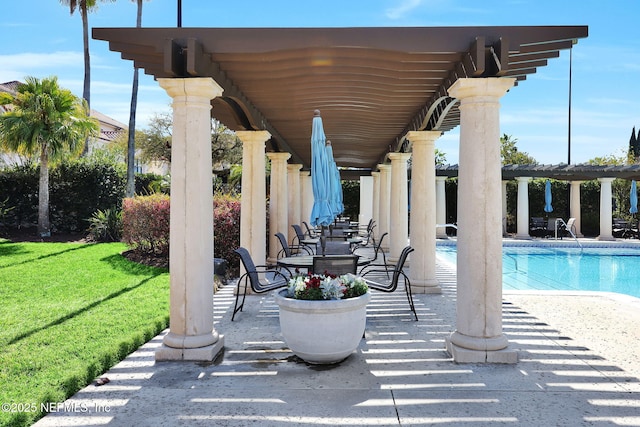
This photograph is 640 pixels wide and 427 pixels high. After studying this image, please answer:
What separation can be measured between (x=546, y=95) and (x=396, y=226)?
177 feet

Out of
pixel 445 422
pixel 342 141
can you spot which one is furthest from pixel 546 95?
pixel 445 422

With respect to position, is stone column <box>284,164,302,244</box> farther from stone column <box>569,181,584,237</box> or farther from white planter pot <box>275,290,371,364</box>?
stone column <box>569,181,584,237</box>

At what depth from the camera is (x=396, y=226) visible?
11.4 meters

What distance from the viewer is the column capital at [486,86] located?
15.3 ft

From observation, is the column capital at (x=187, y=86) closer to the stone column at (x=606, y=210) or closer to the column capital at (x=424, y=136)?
the column capital at (x=424, y=136)

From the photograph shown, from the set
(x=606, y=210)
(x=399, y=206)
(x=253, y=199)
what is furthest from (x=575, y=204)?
(x=253, y=199)

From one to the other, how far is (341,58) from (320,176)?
163cm

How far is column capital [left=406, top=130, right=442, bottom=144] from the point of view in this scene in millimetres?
7965

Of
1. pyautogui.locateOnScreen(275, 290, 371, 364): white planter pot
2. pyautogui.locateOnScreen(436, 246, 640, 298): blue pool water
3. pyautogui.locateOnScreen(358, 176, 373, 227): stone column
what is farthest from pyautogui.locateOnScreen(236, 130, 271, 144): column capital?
pyautogui.locateOnScreen(358, 176, 373, 227): stone column

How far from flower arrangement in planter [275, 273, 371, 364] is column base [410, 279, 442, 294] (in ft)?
12.4

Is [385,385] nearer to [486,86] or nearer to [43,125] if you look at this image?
[486,86]

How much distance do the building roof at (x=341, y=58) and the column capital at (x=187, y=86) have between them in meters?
0.09

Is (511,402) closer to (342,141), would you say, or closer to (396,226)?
(396,226)

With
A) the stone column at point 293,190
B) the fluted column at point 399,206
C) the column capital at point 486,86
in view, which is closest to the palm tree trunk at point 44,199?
the stone column at point 293,190
